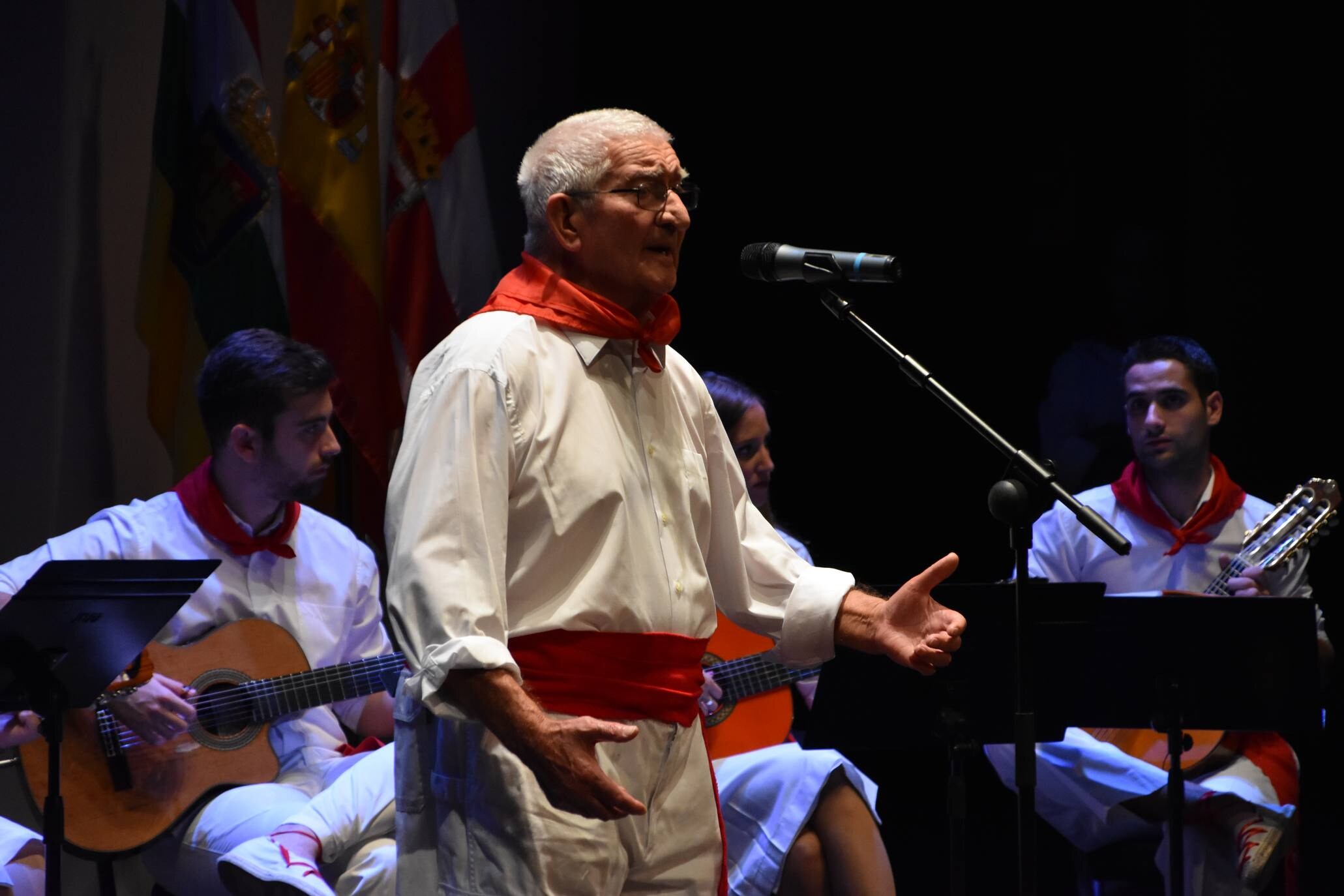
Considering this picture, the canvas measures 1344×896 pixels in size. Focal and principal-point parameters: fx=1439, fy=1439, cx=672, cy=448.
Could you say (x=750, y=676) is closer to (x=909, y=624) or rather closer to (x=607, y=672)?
(x=909, y=624)

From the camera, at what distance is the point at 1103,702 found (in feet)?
11.9

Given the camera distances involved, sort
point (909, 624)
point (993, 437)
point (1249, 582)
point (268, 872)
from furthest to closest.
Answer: point (1249, 582) → point (268, 872) → point (993, 437) → point (909, 624)

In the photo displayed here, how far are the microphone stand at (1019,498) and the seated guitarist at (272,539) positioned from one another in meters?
1.84

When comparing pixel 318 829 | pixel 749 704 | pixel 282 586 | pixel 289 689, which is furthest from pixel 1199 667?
pixel 282 586

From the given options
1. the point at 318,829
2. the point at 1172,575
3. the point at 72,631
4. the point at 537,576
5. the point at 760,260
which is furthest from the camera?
the point at 1172,575

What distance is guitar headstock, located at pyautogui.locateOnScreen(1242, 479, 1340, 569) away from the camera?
14.1 feet

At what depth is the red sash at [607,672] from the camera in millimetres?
2107

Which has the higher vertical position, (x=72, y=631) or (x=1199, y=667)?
(x=72, y=631)

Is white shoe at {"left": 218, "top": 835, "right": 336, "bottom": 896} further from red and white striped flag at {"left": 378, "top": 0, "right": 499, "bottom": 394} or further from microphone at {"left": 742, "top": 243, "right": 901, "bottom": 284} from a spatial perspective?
red and white striped flag at {"left": 378, "top": 0, "right": 499, "bottom": 394}

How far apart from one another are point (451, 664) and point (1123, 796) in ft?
9.57

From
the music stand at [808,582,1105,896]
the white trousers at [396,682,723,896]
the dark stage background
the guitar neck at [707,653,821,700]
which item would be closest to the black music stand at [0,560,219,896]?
the white trousers at [396,682,723,896]

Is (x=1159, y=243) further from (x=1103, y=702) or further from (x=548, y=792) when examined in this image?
(x=548, y=792)

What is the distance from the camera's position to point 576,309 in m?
2.29

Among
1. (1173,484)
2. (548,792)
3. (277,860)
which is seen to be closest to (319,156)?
(277,860)
